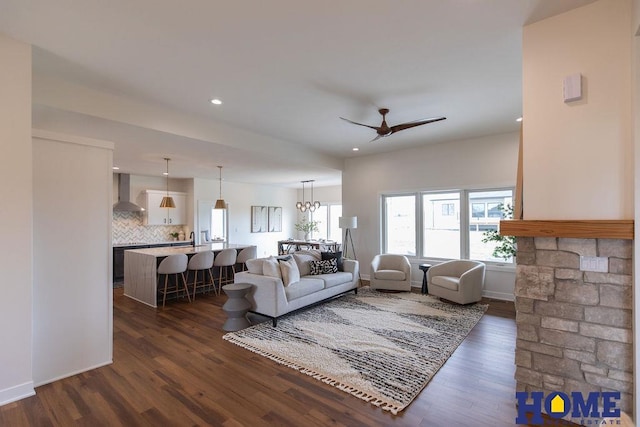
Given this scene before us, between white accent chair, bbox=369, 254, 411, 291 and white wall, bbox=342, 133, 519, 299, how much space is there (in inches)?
24.5

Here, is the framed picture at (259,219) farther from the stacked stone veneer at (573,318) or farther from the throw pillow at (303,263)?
the stacked stone veneer at (573,318)

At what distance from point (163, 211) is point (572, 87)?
8.96 meters

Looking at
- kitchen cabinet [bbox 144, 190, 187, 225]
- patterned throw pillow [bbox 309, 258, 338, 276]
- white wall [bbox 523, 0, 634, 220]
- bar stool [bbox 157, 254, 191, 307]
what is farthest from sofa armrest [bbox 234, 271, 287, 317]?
kitchen cabinet [bbox 144, 190, 187, 225]

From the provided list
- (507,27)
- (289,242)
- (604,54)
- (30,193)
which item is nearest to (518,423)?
(604,54)

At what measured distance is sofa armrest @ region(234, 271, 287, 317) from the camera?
408cm

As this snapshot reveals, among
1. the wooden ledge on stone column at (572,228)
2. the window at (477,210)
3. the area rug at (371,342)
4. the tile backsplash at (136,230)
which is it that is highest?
the window at (477,210)

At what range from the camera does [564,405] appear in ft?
7.03

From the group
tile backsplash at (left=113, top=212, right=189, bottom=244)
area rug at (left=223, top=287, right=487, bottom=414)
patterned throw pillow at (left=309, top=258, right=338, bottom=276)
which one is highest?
tile backsplash at (left=113, top=212, right=189, bottom=244)

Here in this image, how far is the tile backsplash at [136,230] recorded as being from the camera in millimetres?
7943

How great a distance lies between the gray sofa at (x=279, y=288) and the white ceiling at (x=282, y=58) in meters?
2.04

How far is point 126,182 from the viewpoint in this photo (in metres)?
7.97

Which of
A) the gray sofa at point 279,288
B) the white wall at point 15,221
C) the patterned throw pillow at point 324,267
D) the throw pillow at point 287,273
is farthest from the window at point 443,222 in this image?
the white wall at point 15,221

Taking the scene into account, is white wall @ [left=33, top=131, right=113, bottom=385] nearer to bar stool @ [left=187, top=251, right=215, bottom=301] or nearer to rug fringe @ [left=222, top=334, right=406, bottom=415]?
rug fringe @ [left=222, top=334, right=406, bottom=415]

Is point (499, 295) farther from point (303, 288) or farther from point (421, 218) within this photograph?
point (303, 288)
